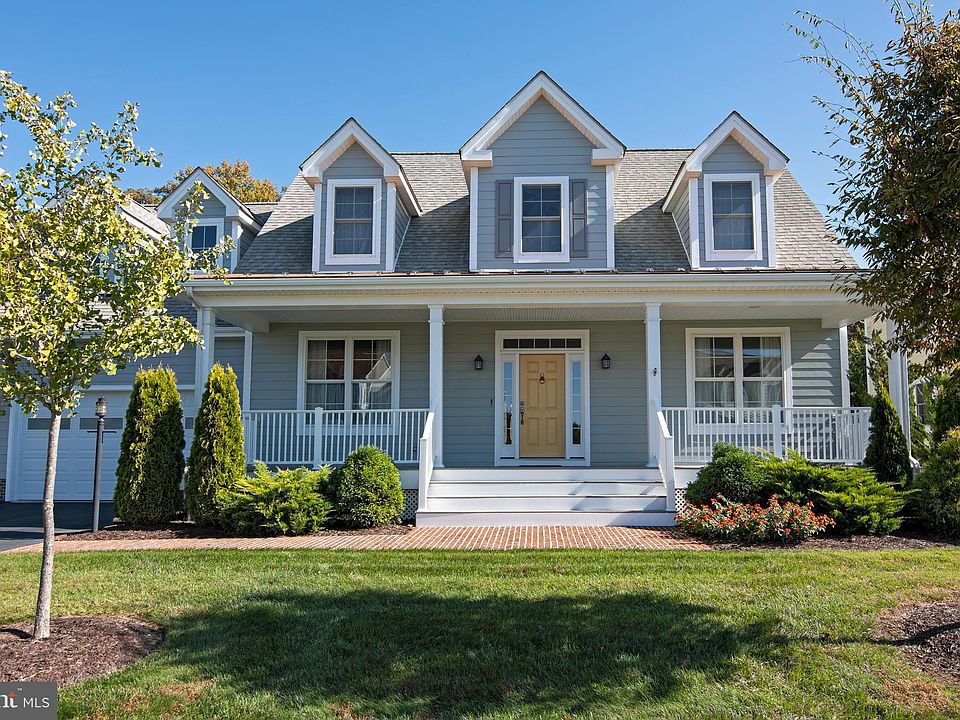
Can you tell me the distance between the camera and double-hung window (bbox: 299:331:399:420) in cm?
1377

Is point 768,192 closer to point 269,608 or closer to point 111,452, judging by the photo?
point 269,608

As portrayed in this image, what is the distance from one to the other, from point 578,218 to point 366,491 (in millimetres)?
6540

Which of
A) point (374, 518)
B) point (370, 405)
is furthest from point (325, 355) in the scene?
point (374, 518)

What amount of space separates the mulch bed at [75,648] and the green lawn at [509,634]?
0.19 meters

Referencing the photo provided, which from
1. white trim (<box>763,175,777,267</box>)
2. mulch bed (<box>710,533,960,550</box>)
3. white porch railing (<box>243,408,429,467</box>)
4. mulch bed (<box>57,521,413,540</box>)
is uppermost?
white trim (<box>763,175,777,267</box>)

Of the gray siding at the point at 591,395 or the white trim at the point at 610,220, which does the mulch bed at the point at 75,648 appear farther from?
the white trim at the point at 610,220

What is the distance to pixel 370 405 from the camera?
13750 millimetres

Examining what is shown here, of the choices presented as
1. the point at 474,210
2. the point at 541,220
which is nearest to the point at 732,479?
the point at 541,220

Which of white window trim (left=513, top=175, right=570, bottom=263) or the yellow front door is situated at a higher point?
white window trim (left=513, top=175, right=570, bottom=263)

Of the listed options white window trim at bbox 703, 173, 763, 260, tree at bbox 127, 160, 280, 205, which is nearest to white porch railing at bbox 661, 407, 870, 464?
white window trim at bbox 703, 173, 763, 260

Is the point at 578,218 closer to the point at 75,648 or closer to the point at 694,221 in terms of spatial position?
the point at 694,221

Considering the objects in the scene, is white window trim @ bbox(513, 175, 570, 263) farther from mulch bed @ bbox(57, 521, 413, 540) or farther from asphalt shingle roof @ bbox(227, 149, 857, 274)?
mulch bed @ bbox(57, 521, 413, 540)

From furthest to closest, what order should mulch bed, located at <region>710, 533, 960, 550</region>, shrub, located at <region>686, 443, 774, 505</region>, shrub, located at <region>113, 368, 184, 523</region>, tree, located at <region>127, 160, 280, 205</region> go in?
tree, located at <region>127, 160, 280, 205</region> → shrub, located at <region>113, 368, 184, 523</region> → shrub, located at <region>686, 443, 774, 505</region> → mulch bed, located at <region>710, 533, 960, 550</region>

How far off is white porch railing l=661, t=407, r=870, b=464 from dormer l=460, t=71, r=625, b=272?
11.4ft
